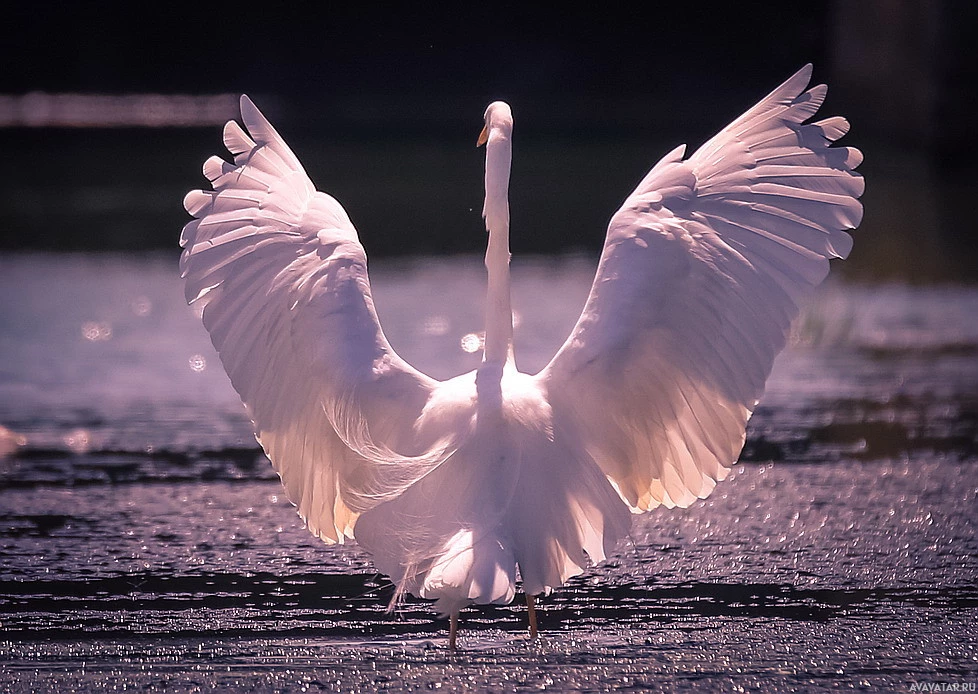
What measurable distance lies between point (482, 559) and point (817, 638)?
114cm

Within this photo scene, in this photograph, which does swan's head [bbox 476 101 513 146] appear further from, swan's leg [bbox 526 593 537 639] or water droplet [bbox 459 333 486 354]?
water droplet [bbox 459 333 486 354]

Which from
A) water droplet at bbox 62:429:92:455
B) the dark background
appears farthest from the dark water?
the dark background

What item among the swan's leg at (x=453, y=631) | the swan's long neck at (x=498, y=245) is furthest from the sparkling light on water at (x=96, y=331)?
the swan's leg at (x=453, y=631)

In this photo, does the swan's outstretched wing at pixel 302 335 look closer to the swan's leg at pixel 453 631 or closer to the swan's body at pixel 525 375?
the swan's body at pixel 525 375

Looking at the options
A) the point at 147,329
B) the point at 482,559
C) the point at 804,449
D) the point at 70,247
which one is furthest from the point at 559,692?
the point at 70,247

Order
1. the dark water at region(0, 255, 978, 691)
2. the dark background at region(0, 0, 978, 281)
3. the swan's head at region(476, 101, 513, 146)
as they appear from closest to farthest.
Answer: the dark water at region(0, 255, 978, 691) → the swan's head at region(476, 101, 513, 146) → the dark background at region(0, 0, 978, 281)

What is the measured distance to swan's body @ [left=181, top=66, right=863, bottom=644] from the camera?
518 cm

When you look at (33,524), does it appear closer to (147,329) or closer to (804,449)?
(804,449)

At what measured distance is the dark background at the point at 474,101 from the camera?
17875mm

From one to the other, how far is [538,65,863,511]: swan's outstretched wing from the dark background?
8165mm

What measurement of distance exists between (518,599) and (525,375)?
35.1 inches

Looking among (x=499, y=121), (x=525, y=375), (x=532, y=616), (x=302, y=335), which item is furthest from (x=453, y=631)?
(x=499, y=121)

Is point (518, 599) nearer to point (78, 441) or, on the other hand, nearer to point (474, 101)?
point (78, 441)

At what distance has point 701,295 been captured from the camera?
17.6 ft
